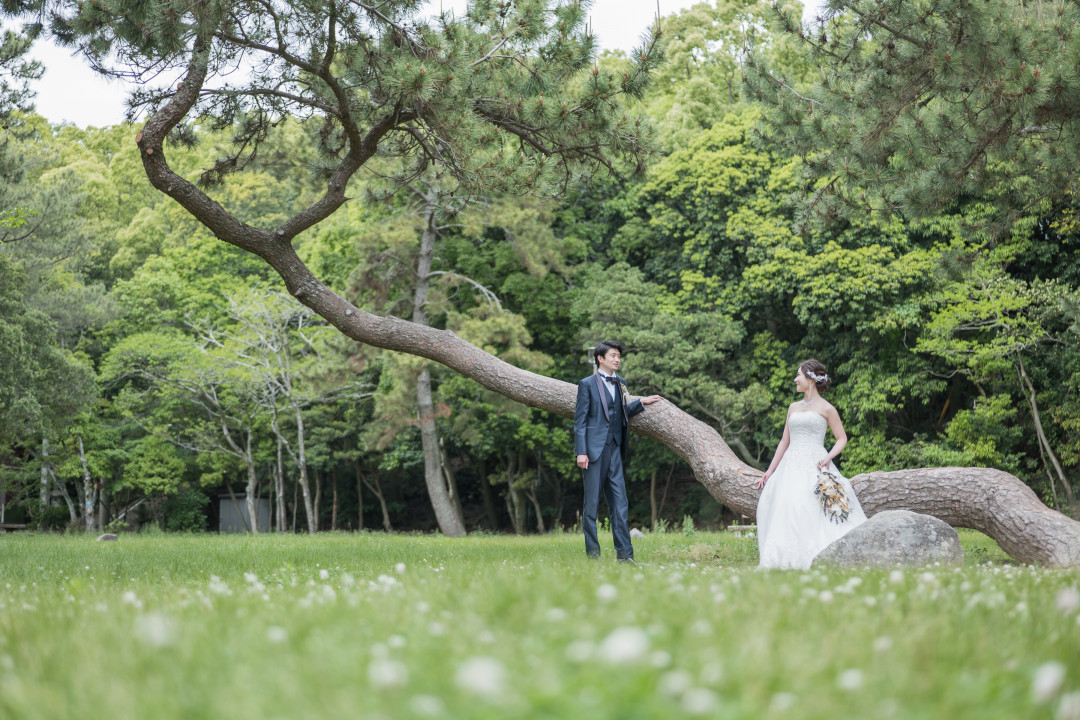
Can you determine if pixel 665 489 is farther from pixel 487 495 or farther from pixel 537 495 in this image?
pixel 487 495

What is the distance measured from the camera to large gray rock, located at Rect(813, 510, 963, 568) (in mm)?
6645

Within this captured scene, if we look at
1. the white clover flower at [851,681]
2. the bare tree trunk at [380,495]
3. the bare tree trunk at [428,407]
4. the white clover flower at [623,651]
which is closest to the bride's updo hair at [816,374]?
the white clover flower at [851,681]

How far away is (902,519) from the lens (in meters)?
6.94

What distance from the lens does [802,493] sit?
8.00m

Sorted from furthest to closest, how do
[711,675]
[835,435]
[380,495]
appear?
1. [380,495]
2. [835,435]
3. [711,675]

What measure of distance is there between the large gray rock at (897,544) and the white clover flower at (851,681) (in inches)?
198

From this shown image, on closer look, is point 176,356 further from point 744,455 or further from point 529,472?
point 744,455

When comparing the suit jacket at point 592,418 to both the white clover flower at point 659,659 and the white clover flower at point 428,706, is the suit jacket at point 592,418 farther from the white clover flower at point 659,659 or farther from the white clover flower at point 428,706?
the white clover flower at point 428,706

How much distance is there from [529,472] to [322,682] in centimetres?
2580

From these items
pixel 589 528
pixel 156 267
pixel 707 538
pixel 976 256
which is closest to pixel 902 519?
pixel 589 528

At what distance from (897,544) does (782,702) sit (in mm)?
5698

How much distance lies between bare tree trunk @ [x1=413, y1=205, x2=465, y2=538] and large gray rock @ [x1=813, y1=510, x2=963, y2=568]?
1699 centimetres

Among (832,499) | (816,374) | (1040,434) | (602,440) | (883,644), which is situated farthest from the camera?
(1040,434)

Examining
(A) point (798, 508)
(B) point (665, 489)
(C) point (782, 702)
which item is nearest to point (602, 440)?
(A) point (798, 508)
